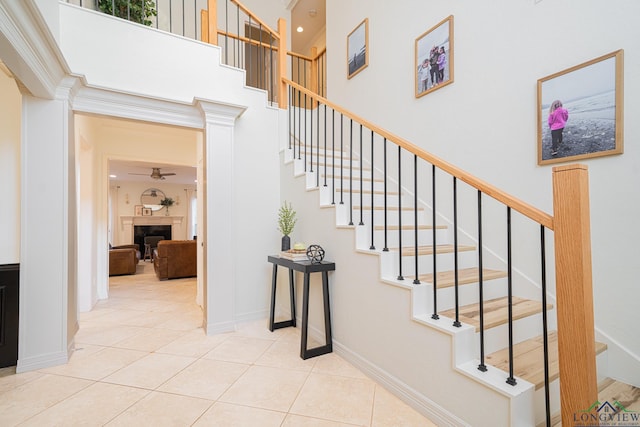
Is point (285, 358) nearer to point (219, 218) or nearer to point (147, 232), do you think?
point (219, 218)

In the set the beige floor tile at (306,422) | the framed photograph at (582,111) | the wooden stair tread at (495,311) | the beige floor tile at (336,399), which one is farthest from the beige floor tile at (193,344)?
the framed photograph at (582,111)

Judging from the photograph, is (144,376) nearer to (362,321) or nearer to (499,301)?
(362,321)

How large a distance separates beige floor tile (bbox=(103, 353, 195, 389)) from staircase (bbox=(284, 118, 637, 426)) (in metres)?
1.66

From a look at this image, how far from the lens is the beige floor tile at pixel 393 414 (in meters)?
1.69

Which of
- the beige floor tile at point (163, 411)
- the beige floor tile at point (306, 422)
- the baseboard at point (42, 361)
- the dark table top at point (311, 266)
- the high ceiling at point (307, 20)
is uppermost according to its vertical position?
the high ceiling at point (307, 20)

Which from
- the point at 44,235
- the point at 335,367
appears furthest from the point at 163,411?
the point at 44,235

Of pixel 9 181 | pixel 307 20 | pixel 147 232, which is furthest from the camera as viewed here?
pixel 147 232

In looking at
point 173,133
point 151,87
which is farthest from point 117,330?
point 173,133

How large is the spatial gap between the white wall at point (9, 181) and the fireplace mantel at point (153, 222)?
8521 mm

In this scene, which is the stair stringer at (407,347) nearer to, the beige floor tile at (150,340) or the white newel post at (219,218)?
the white newel post at (219,218)

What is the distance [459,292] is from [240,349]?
187cm

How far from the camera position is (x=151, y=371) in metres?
2.26

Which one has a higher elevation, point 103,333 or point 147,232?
point 147,232

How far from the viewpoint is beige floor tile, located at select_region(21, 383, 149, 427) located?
67.2 inches
